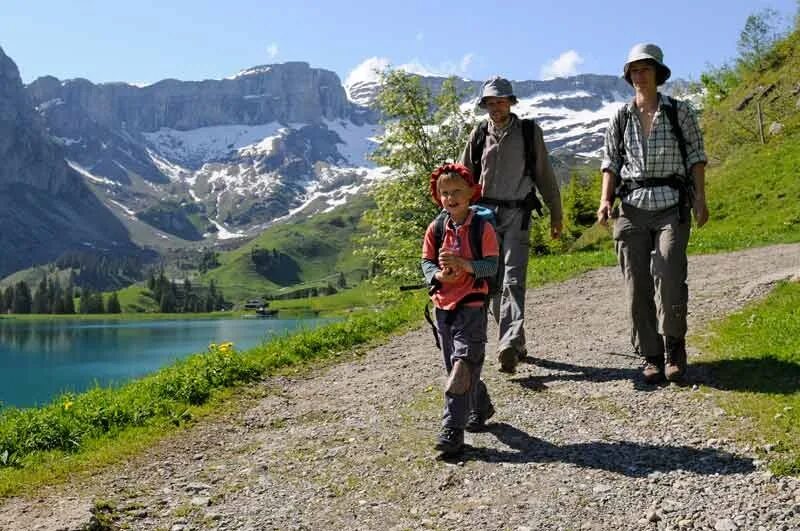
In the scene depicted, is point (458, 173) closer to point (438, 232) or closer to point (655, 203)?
point (438, 232)

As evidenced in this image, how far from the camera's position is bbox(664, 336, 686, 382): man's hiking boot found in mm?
7969

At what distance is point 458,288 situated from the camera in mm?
6730

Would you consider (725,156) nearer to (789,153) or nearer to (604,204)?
(789,153)

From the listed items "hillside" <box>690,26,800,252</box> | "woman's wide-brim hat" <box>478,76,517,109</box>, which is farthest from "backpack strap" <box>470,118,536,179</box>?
"hillside" <box>690,26,800,252</box>

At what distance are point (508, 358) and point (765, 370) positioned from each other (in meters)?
2.92

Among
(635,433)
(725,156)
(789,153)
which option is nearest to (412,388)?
(635,433)

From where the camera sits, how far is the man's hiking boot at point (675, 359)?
7.97m

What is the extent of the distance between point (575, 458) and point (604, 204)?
3245 millimetres

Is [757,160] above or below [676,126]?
above

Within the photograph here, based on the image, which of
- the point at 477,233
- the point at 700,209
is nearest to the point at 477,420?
the point at 477,233

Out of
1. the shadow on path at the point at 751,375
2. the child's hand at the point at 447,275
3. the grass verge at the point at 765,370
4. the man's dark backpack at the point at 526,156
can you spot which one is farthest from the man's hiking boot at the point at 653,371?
the child's hand at the point at 447,275

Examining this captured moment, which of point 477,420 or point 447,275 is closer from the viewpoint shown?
point 447,275

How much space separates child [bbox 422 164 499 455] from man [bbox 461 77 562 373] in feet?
7.73

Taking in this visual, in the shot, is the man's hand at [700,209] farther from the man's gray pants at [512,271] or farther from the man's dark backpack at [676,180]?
the man's gray pants at [512,271]
